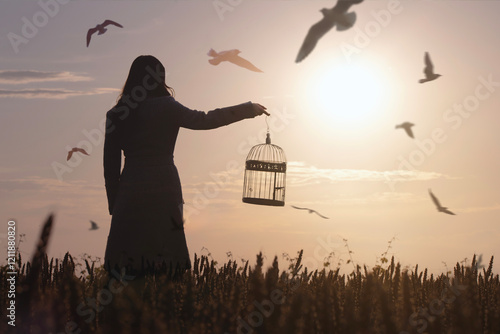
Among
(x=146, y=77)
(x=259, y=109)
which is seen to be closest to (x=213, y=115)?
(x=259, y=109)

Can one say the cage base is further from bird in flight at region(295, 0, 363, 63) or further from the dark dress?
bird in flight at region(295, 0, 363, 63)

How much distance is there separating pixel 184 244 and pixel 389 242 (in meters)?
2.42

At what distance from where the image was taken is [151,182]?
5.07 meters

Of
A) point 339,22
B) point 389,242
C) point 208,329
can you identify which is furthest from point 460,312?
point 389,242

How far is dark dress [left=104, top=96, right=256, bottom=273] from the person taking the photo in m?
5.11

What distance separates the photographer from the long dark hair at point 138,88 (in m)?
5.20

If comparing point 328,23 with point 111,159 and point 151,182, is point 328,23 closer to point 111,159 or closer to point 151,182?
point 151,182

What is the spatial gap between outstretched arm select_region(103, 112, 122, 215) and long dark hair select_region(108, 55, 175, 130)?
80 millimetres

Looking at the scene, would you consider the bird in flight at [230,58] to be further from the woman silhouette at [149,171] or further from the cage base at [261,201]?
the cage base at [261,201]

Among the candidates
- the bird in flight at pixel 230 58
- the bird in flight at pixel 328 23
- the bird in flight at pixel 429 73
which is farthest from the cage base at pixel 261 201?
the bird in flight at pixel 328 23

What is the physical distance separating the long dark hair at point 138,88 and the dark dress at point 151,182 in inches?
2.0

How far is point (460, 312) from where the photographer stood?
1385 millimetres

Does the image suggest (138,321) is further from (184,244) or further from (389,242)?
(389,242)

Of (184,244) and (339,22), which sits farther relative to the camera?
(184,244)
